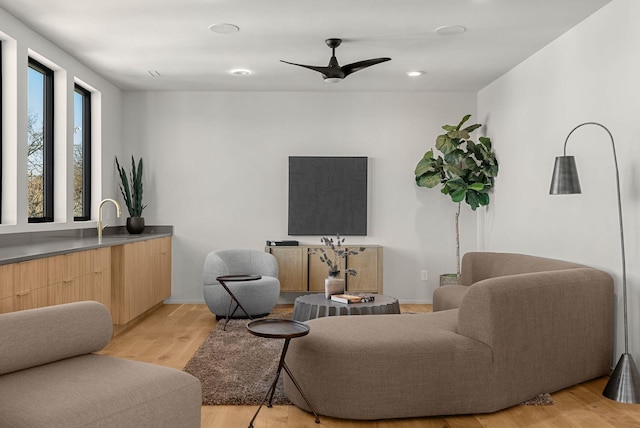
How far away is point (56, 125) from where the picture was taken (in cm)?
511

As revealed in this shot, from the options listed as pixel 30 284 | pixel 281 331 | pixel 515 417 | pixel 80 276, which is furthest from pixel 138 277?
pixel 515 417

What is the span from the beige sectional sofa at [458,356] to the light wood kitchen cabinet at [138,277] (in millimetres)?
2170

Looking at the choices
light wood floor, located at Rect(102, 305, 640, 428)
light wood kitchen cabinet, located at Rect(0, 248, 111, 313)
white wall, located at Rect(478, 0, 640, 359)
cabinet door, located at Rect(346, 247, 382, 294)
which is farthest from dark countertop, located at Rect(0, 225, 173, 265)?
white wall, located at Rect(478, 0, 640, 359)

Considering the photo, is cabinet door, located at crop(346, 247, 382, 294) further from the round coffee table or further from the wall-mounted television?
the round coffee table

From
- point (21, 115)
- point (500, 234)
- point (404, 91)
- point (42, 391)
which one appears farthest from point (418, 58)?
point (42, 391)

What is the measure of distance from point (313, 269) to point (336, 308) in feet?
7.06

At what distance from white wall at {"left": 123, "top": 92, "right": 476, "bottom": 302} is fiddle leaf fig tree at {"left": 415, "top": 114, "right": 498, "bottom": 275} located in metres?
0.54

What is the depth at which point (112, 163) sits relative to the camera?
6.39m

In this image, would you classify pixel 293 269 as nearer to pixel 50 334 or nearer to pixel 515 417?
pixel 515 417

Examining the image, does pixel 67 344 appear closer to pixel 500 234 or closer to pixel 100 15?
pixel 100 15

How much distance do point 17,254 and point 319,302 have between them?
6.84 ft

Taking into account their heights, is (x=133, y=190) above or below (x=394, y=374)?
above

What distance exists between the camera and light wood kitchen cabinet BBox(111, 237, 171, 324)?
4.87 metres

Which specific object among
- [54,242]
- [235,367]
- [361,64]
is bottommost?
[235,367]
